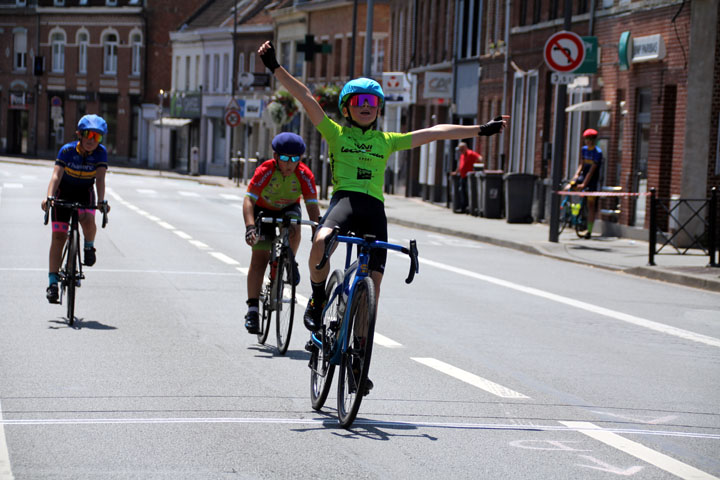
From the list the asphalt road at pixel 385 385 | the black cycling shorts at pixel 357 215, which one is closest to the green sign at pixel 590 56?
the asphalt road at pixel 385 385

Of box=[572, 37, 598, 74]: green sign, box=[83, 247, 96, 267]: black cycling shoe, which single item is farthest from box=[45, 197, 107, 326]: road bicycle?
box=[572, 37, 598, 74]: green sign

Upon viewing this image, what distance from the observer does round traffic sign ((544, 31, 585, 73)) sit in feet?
79.3

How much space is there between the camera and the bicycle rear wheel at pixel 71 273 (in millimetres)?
11531

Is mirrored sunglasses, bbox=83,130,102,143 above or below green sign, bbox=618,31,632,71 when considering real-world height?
below

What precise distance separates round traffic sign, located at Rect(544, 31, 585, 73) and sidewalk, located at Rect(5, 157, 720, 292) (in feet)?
10.2

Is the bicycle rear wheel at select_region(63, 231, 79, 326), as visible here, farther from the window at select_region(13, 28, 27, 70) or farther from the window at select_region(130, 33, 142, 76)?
the window at select_region(13, 28, 27, 70)

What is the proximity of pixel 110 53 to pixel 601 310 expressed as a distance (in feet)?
254

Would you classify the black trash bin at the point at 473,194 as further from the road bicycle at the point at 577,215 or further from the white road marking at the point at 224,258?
the white road marking at the point at 224,258

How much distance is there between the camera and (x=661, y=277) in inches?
742

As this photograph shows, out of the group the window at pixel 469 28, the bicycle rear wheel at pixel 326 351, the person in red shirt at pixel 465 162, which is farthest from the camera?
the window at pixel 469 28

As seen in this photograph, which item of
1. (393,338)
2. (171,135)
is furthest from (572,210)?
(171,135)

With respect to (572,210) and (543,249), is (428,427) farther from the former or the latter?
(572,210)

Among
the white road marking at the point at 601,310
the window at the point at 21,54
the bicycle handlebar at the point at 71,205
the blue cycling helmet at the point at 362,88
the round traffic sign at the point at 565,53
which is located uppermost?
the window at the point at 21,54

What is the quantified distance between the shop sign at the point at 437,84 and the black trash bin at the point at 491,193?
10695mm
